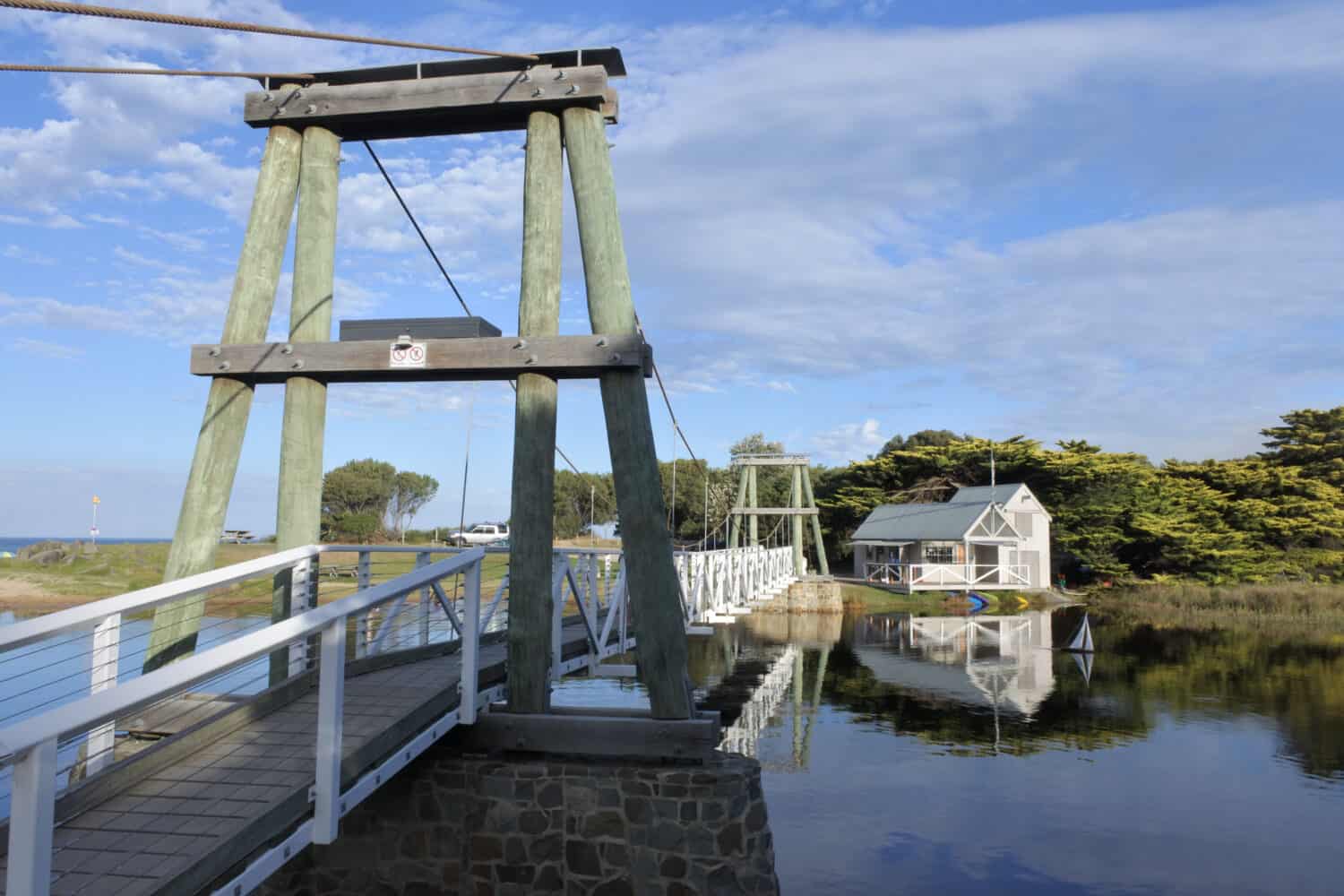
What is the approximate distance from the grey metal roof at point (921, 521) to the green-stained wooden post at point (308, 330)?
26.6 meters

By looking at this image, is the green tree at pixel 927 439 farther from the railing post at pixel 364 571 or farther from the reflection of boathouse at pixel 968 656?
the railing post at pixel 364 571

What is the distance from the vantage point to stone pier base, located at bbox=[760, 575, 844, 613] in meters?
27.0

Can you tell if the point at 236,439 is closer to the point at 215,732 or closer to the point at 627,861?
the point at 215,732

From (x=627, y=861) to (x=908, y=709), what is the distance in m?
11.0

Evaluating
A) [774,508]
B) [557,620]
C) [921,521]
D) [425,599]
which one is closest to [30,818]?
[425,599]

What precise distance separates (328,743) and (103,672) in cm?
128

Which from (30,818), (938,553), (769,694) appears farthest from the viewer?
(938,553)

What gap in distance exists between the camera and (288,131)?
5492mm

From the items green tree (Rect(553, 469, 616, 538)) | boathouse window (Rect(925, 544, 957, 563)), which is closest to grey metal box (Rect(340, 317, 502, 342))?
boathouse window (Rect(925, 544, 957, 563))

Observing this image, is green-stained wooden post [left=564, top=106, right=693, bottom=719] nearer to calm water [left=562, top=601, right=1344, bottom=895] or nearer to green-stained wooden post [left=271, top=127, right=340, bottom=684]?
green-stained wooden post [left=271, top=127, right=340, bottom=684]

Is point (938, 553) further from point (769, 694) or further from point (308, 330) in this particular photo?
point (308, 330)

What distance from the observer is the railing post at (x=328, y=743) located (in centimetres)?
320

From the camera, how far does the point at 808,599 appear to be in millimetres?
27031

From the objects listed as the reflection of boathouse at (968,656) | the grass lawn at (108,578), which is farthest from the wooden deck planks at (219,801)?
the grass lawn at (108,578)
